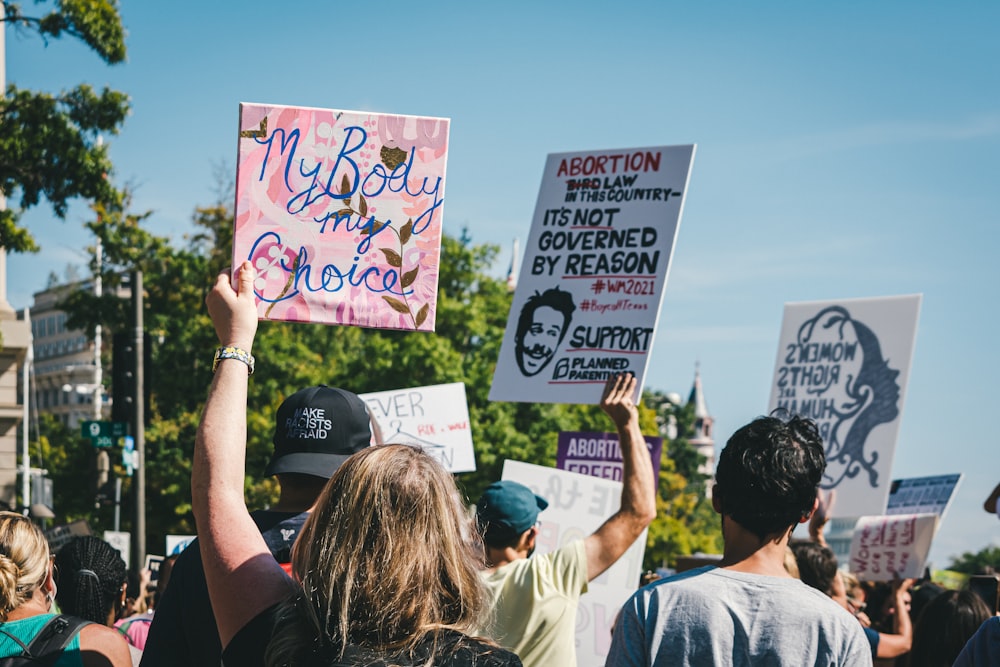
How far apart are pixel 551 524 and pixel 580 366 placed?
2.28 meters

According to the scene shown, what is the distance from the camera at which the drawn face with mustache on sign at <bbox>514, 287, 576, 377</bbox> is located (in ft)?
18.9

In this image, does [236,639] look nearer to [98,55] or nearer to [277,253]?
[277,253]

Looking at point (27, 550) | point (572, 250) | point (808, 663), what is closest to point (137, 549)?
point (572, 250)

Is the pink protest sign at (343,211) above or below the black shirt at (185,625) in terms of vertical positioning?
above

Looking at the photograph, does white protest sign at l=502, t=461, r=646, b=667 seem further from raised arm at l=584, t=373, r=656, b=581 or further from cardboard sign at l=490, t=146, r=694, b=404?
raised arm at l=584, t=373, r=656, b=581

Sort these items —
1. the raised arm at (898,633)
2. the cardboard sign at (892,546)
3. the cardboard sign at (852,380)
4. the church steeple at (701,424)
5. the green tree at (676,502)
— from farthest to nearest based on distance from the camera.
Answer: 1. the church steeple at (701,424)
2. the green tree at (676,502)
3. the cardboard sign at (852,380)
4. the cardboard sign at (892,546)
5. the raised arm at (898,633)

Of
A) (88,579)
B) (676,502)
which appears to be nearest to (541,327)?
(88,579)

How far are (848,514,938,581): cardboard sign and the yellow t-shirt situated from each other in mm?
4814

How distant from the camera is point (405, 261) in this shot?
173 inches

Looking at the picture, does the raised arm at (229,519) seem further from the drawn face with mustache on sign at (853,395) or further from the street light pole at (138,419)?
the street light pole at (138,419)

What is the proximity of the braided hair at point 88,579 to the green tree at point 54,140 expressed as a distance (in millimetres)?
9548

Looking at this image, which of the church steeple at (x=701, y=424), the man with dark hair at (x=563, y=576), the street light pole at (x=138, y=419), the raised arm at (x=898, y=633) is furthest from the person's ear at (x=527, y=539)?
the church steeple at (x=701, y=424)

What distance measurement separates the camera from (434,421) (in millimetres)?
8922

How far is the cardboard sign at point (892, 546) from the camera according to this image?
26.5 ft
